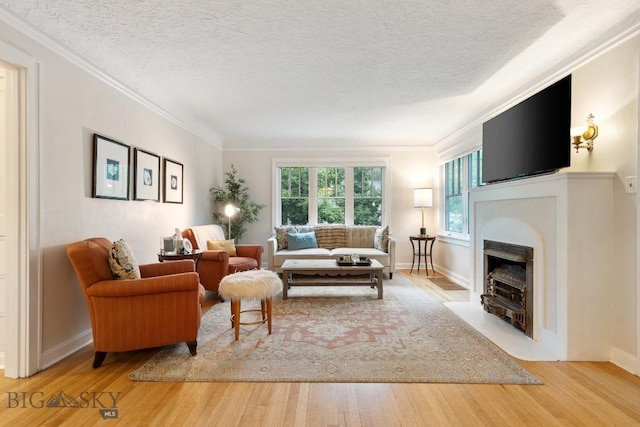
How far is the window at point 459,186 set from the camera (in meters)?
5.12

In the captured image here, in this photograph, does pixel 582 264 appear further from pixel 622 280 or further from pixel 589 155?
pixel 589 155

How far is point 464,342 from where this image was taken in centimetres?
294

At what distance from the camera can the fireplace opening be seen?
3068 millimetres

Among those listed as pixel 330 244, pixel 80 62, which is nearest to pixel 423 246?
pixel 330 244

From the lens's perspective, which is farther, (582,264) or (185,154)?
(185,154)

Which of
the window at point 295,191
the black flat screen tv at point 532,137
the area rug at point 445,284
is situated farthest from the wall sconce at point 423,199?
the black flat screen tv at point 532,137

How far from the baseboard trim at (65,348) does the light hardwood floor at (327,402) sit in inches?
4.7

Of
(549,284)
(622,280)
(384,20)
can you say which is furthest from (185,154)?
(622,280)

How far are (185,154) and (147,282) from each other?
2.99 meters

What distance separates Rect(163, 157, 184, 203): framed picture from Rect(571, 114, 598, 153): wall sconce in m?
4.28

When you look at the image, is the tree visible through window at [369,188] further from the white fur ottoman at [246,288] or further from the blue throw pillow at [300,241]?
the white fur ottoman at [246,288]

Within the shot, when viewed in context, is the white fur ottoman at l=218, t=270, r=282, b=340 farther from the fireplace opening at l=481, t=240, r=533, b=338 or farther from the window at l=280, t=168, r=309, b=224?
the window at l=280, t=168, r=309, b=224

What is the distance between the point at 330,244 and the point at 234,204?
1845mm

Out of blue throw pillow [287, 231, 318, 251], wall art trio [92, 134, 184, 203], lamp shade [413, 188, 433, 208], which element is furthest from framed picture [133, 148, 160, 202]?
lamp shade [413, 188, 433, 208]
